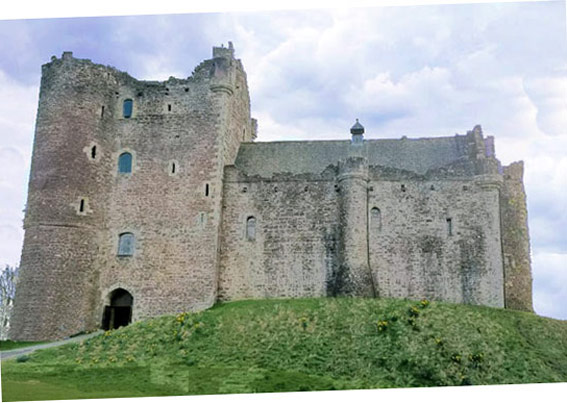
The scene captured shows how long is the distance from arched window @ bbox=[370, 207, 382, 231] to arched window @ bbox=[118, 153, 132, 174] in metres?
12.2

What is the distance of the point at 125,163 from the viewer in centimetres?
3366

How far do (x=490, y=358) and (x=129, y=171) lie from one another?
19452 millimetres

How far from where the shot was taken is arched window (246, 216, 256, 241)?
32312 millimetres

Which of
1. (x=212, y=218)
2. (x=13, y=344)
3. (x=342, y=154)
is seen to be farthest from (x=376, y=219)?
(x=13, y=344)

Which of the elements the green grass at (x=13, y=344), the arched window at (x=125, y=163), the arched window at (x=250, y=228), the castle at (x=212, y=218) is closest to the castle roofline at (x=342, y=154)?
the castle at (x=212, y=218)

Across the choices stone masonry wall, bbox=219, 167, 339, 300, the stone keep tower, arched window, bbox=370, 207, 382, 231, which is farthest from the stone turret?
the stone keep tower

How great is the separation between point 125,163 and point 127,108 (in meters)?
2.94

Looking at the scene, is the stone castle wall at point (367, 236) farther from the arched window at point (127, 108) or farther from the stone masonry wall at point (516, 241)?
the arched window at point (127, 108)

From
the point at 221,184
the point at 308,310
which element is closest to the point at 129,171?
the point at 221,184

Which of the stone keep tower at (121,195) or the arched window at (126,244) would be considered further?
the arched window at (126,244)

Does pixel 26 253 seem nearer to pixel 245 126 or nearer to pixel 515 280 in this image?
pixel 245 126

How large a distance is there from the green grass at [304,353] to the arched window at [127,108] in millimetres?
11686

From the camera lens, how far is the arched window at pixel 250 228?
106 feet

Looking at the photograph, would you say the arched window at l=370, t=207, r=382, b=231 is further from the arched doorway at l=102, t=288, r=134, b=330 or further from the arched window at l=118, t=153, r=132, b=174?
the arched window at l=118, t=153, r=132, b=174
